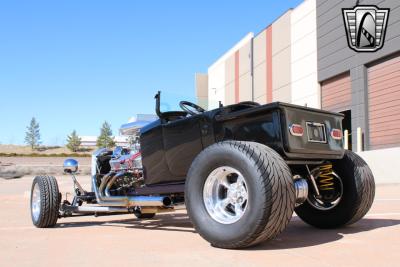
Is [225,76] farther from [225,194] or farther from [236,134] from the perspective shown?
Result: [225,194]

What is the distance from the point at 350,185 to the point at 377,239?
88 centimetres

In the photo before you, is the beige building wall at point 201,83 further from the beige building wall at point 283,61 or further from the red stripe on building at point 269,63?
the red stripe on building at point 269,63

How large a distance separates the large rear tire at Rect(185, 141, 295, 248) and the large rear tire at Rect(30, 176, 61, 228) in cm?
270

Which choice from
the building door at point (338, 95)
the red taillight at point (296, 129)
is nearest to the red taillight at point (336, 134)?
the red taillight at point (296, 129)

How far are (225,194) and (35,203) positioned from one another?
3.53 meters

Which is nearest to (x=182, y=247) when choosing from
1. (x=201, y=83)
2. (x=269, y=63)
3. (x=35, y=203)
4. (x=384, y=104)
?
(x=35, y=203)

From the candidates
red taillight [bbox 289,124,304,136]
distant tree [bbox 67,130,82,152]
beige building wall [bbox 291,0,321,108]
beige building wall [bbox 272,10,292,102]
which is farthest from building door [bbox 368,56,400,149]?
distant tree [bbox 67,130,82,152]

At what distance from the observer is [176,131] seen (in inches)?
220

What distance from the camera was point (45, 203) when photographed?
6.61 metres

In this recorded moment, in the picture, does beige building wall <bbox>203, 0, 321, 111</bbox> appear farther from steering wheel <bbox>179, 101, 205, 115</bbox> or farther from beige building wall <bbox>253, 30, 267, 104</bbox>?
steering wheel <bbox>179, 101, 205, 115</bbox>

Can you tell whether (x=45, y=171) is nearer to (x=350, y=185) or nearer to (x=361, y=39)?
(x=361, y=39)

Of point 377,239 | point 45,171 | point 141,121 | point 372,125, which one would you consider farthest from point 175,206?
point 45,171

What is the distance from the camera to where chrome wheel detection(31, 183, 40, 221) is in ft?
22.4

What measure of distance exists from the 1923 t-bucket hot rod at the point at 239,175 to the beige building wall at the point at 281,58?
2854 cm
